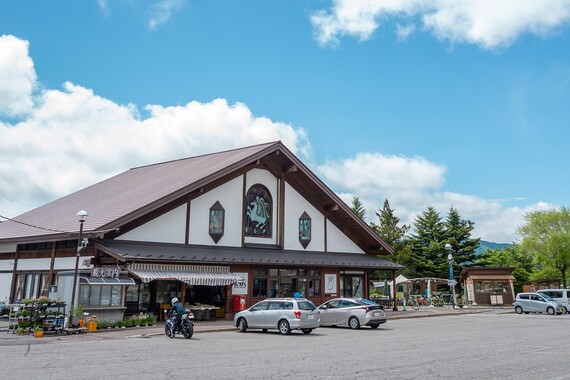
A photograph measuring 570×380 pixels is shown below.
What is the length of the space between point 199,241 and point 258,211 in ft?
14.9

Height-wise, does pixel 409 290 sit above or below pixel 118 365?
above

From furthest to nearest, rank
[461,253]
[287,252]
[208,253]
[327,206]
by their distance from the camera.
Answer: [461,253]
[327,206]
[287,252]
[208,253]

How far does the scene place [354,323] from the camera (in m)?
23.8

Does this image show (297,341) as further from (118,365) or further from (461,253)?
(461,253)

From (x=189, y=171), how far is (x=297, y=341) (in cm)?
1596

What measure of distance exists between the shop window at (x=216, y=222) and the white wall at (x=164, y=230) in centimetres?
171

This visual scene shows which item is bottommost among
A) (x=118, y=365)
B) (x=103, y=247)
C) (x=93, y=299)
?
(x=118, y=365)

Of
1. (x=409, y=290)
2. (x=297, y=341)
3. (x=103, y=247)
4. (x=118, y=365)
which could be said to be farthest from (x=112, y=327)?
(x=409, y=290)

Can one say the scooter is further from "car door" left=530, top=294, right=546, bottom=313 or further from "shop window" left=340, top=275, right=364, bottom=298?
"car door" left=530, top=294, right=546, bottom=313

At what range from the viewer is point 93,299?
2192cm

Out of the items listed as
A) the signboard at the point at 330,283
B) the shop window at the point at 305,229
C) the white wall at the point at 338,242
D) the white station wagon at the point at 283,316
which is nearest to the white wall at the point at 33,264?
the white station wagon at the point at 283,316

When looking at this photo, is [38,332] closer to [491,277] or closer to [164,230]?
[164,230]

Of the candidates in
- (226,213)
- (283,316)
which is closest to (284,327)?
(283,316)

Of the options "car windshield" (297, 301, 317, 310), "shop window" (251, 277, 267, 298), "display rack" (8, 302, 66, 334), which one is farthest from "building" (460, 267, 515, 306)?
"display rack" (8, 302, 66, 334)
